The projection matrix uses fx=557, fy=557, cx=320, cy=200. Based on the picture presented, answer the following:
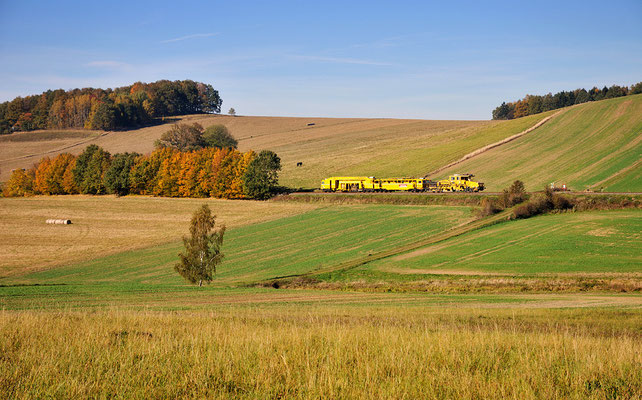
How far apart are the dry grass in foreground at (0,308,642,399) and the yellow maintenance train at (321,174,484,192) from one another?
73375 mm

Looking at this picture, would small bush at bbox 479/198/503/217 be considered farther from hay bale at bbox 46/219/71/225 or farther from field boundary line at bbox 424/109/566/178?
hay bale at bbox 46/219/71/225

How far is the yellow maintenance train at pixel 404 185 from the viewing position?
83.8 metres

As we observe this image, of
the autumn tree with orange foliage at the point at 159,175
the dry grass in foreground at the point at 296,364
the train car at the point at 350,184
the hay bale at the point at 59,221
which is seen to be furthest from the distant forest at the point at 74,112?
the dry grass in foreground at the point at 296,364

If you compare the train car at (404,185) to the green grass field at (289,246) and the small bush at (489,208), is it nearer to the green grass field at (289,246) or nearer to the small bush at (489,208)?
the green grass field at (289,246)

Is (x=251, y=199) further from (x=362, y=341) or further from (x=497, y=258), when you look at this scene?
(x=362, y=341)

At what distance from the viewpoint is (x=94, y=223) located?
8219 centimetres

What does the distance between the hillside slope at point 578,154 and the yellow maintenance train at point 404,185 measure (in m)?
4.14

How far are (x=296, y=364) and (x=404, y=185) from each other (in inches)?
3160

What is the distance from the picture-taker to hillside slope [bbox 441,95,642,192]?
7764 cm

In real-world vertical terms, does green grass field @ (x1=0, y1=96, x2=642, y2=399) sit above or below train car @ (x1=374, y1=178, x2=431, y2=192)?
below

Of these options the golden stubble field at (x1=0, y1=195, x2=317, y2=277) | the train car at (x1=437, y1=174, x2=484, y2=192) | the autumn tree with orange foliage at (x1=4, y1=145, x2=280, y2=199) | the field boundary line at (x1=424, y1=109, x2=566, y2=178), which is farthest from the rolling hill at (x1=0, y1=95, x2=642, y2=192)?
the golden stubble field at (x1=0, y1=195, x2=317, y2=277)

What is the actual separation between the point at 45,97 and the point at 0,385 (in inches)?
8385

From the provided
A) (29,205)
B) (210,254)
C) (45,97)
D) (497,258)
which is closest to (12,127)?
(45,97)

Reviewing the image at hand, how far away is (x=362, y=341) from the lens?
11.6m
